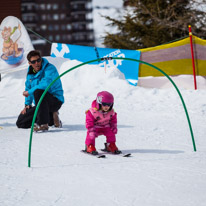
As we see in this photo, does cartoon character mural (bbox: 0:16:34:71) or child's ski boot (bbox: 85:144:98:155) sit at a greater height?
cartoon character mural (bbox: 0:16:34:71)

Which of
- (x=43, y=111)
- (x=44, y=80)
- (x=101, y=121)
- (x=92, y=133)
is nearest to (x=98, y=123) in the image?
(x=101, y=121)

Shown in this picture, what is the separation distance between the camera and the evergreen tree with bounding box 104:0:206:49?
16078 mm

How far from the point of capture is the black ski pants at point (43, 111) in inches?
243

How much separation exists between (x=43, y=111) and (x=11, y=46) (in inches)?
294

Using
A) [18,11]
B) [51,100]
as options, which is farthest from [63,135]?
[18,11]

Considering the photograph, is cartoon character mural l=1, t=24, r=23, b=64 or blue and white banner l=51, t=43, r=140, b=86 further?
cartoon character mural l=1, t=24, r=23, b=64

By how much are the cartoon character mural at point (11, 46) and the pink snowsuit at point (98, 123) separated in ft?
28.8

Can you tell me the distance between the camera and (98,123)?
4742 mm

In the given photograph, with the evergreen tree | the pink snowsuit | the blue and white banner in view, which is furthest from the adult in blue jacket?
the evergreen tree

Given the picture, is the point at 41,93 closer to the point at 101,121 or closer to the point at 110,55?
the point at 101,121

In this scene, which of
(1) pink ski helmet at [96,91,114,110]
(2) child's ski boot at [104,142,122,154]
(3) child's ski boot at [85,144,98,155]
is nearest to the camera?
(1) pink ski helmet at [96,91,114,110]

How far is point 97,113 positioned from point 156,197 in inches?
70.8

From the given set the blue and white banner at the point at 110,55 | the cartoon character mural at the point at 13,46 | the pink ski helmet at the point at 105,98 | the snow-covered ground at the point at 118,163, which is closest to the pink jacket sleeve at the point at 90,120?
the pink ski helmet at the point at 105,98

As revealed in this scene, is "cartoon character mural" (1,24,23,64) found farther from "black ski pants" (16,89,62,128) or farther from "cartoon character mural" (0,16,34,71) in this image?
"black ski pants" (16,89,62,128)
